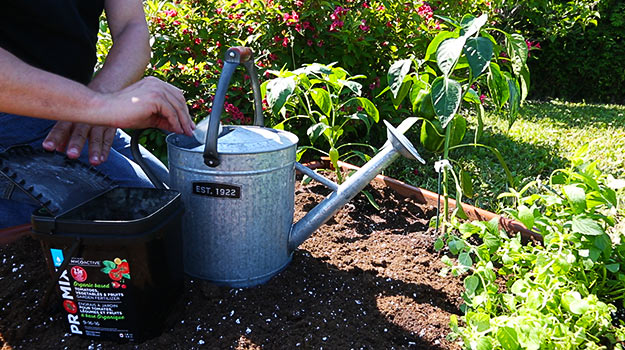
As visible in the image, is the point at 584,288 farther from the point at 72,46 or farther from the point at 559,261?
the point at 72,46

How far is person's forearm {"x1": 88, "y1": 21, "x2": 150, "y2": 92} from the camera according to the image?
1328 mm

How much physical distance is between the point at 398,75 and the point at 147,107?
89 centimetres

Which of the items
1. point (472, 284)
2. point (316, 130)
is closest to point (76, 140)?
point (316, 130)

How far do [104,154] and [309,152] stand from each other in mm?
1596

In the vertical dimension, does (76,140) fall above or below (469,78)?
below

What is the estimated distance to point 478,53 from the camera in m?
1.29

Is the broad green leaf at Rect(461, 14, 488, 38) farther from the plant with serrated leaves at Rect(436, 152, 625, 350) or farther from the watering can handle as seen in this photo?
the watering can handle

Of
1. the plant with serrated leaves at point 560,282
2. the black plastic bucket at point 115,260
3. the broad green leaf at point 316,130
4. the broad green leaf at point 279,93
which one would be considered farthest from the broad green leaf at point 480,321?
the broad green leaf at point 316,130

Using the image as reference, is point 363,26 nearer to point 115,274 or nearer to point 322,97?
point 322,97

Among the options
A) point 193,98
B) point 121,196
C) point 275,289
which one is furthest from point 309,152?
point 121,196

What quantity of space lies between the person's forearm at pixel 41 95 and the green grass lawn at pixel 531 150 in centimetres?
130

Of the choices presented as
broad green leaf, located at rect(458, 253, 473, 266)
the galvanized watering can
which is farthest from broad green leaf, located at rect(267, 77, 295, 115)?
broad green leaf, located at rect(458, 253, 473, 266)

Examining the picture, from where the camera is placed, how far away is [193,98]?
2623mm

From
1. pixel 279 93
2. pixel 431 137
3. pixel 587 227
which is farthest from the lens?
pixel 431 137
